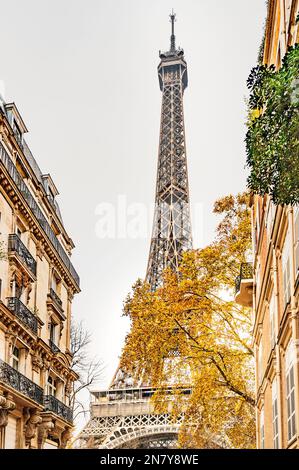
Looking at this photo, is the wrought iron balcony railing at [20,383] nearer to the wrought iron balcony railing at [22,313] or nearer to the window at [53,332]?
the wrought iron balcony railing at [22,313]

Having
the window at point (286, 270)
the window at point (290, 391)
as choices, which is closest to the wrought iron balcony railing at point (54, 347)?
the window at point (286, 270)

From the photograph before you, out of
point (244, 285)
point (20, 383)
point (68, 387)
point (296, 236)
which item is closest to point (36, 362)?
point (20, 383)

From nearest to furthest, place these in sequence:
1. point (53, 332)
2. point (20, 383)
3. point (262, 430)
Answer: point (262, 430)
point (20, 383)
point (53, 332)

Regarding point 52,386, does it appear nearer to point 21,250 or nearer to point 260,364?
point 21,250

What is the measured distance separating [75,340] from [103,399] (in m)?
12.3

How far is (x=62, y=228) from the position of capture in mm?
34938

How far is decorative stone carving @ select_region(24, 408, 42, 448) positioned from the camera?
25.7 m

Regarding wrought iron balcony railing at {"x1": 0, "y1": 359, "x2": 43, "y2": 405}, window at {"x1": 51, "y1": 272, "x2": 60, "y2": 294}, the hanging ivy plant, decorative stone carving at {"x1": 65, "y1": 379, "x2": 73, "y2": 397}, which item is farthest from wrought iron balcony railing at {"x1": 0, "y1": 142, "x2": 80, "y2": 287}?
the hanging ivy plant

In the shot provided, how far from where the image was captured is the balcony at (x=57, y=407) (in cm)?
2777

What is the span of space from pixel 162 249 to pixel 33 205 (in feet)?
128

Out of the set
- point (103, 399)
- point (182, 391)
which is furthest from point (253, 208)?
point (103, 399)

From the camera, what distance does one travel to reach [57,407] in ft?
95.6

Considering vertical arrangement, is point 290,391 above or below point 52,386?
below

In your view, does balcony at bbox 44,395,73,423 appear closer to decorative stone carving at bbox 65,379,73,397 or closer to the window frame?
decorative stone carving at bbox 65,379,73,397
